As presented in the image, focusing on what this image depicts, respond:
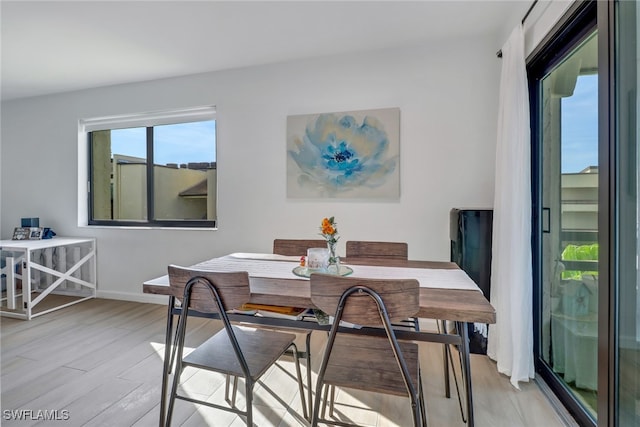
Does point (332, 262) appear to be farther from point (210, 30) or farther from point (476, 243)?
point (210, 30)

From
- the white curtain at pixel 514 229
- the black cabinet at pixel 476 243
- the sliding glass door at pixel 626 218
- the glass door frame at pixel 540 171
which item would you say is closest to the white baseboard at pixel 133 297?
the black cabinet at pixel 476 243

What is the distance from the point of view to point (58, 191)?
3609mm

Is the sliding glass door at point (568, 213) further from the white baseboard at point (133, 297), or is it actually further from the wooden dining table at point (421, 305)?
the white baseboard at point (133, 297)

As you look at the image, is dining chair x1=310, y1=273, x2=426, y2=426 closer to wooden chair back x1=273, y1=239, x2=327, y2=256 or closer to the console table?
wooden chair back x1=273, y1=239, x2=327, y2=256

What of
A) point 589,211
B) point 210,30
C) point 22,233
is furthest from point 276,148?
point 22,233

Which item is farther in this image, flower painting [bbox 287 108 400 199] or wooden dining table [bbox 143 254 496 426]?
flower painting [bbox 287 108 400 199]

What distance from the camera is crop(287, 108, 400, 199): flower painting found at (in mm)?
2590

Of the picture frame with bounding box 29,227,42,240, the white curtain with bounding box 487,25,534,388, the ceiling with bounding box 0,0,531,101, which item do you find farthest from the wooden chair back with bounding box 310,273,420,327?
the picture frame with bounding box 29,227,42,240

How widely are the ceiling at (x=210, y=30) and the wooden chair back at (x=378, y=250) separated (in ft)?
5.32

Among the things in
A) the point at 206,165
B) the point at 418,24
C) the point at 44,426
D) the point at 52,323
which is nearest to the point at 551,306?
the point at 418,24

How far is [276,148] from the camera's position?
288cm

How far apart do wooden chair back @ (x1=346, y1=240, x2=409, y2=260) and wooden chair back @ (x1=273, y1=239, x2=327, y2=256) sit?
0.74 ft

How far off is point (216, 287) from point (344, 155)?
179 centimetres

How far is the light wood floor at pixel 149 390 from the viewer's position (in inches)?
61.1
